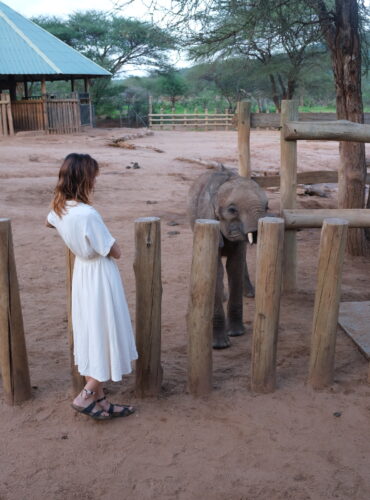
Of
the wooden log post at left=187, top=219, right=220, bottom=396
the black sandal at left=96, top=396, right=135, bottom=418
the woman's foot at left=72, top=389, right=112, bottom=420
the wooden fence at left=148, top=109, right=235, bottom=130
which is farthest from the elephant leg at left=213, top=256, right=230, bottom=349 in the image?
the wooden fence at left=148, top=109, right=235, bottom=130

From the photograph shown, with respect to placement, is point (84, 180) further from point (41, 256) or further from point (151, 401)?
point (41, 256)

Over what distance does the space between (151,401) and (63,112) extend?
71.0ft

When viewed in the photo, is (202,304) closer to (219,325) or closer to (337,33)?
(219,325)

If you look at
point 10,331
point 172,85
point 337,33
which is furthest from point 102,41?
point 10,331

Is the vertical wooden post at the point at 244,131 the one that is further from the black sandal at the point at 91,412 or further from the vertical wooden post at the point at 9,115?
the vertical wooden post at the point at 9,115

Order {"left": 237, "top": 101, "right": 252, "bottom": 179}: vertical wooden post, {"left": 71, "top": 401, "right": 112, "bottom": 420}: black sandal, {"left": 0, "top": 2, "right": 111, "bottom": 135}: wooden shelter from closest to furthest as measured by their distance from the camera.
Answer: {"left": 71, "top": 401, "right": 112, "bottom": 420}: black sandal, {"left": 237, "top": 101, "right": 252, "bottom": 179}: vertical wooden post, {"left": 0, "top": 2, "right": 111, "bottom": 135}: wooden shelter

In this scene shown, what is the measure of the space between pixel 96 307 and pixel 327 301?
4.44 feet

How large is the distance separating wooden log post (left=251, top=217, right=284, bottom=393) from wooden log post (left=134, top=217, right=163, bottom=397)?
1.88 feet

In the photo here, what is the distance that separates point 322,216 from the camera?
14.4ft

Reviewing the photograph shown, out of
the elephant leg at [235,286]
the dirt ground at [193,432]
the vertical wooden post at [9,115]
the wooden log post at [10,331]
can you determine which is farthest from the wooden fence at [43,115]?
the wooden log post at [10,331]

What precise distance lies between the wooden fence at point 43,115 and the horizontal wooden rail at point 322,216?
19.7 meters

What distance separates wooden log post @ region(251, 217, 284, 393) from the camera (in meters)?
3.20

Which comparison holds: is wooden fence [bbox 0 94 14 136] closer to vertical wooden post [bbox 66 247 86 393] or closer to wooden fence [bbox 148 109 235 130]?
wooden fence [bbox 148 109 235 130]

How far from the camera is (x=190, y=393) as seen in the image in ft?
11.2
